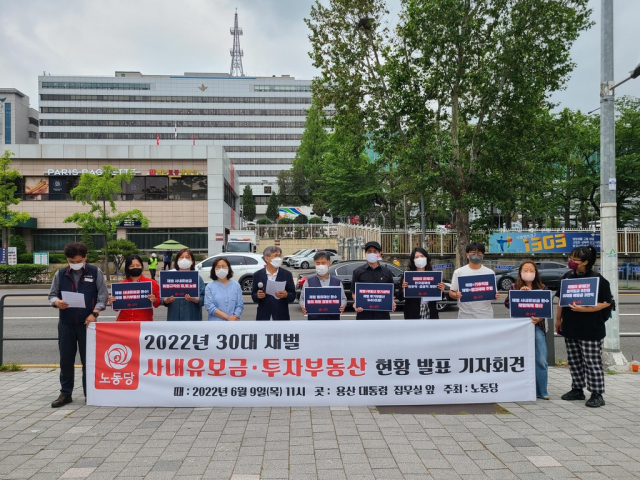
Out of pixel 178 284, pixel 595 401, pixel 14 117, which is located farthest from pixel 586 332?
pixel 14 117

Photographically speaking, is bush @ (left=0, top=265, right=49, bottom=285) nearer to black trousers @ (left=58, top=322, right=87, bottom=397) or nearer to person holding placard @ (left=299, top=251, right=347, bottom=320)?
black trousers @ (left=58, top=322, right=87, bottom=397)

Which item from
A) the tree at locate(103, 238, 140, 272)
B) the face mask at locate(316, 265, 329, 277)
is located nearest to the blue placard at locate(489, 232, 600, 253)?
the tree at locate(103, 238, 140, 272)

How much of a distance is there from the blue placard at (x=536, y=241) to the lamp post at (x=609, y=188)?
20.1 metres

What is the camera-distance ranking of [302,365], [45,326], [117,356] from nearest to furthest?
[302,365] → [117,356] → [45,326]

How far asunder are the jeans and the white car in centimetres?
1422

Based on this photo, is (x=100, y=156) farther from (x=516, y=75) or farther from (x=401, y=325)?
(x=401, y=325)

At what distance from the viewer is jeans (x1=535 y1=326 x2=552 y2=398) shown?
6503 millimetres

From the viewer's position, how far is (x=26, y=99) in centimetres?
10019

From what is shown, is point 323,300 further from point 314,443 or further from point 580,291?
point 580,291

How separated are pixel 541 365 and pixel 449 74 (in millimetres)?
14893

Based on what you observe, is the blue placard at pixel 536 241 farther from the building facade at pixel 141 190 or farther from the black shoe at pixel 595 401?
the black shoe at pixel 595 401

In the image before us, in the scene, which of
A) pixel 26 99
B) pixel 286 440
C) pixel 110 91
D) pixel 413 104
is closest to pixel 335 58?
pixel 413 104

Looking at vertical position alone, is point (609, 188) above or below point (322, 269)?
above

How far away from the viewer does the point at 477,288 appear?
22.6 feet
